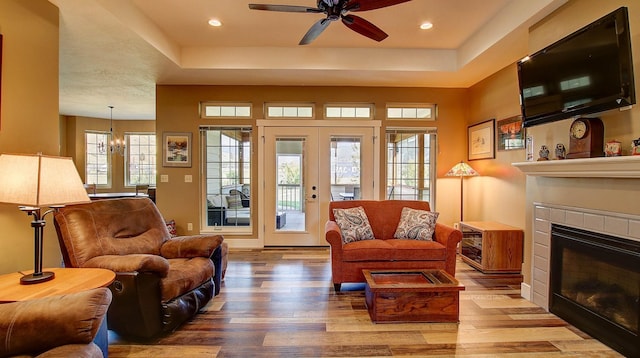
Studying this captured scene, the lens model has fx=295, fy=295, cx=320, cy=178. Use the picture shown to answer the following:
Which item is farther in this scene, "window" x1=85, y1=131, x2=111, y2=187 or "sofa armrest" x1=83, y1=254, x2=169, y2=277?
"window" x1=85, y1=131, x2=111, y2=187

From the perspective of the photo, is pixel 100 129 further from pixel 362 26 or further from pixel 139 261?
pixel 362 26

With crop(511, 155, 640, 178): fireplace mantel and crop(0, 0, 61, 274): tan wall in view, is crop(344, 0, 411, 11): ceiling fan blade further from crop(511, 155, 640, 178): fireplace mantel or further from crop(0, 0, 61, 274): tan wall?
crop(0, 0, 61, 274): tan wall

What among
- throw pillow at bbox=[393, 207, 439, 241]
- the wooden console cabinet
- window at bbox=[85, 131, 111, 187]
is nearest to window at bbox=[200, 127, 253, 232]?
throw pillow at bbox=[393, 207, 439, 241]

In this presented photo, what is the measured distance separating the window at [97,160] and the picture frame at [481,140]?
8.68 metres

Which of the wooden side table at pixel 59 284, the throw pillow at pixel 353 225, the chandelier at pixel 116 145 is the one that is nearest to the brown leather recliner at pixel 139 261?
the wooden side table at pixel 59 284

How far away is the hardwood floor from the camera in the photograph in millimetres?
2094

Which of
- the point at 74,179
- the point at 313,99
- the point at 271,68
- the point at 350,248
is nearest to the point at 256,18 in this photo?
the point at 271,68

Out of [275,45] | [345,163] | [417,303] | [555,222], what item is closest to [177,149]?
[275,45]

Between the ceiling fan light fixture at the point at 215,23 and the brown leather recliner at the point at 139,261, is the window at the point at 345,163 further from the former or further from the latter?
the brown leather recliner at the point at 139,261

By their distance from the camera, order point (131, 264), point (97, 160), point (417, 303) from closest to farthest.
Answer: point (131, 264) → point (417, 303) → point (97, 160)

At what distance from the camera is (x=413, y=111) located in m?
4.93

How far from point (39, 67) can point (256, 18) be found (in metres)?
1.99

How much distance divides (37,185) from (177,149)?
3271mm

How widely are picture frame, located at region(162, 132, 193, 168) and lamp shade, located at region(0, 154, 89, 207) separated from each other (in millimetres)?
3121
